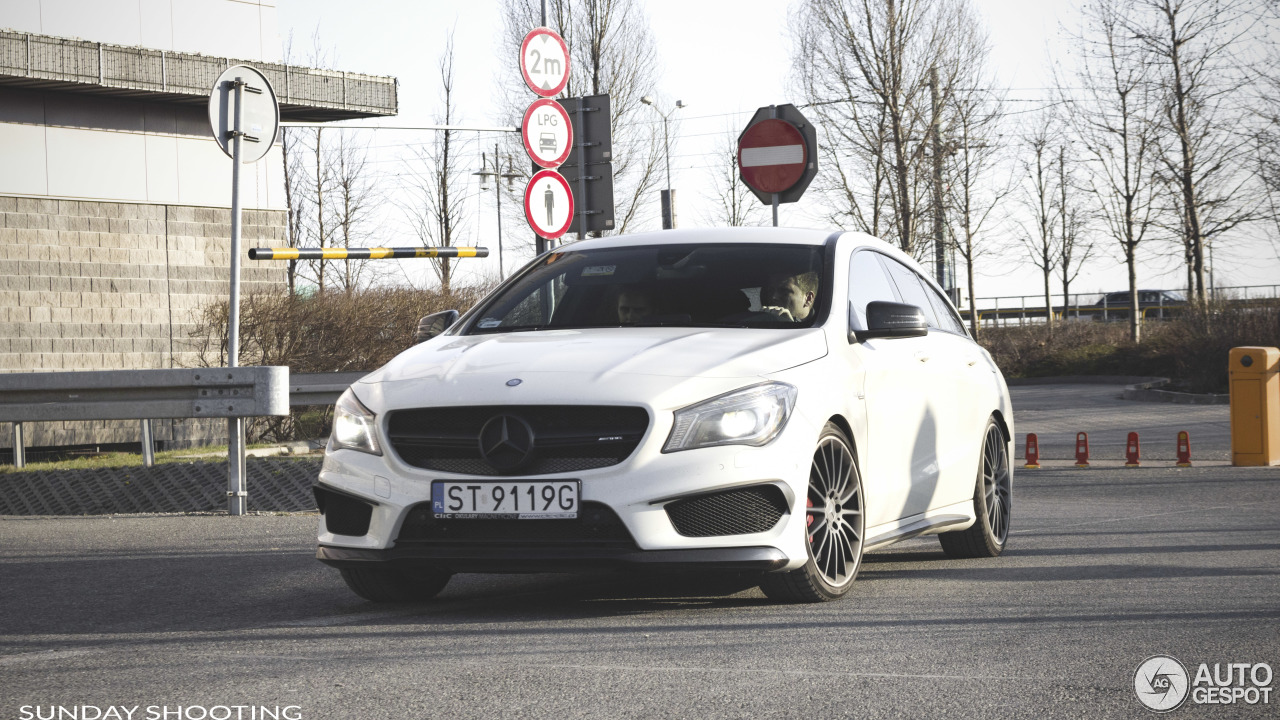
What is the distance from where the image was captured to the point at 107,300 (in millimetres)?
17641

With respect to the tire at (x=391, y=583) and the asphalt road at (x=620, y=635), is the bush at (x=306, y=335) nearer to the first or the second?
the asphalt road at (x=620, y=635)

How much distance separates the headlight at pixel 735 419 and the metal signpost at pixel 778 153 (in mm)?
7161

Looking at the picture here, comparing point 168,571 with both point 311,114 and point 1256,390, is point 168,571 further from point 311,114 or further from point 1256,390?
point 311,114

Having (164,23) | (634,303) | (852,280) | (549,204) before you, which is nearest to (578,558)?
(634,303)

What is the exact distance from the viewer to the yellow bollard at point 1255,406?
1410 centimetres

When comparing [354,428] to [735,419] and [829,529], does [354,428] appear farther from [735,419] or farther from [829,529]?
[829,529]

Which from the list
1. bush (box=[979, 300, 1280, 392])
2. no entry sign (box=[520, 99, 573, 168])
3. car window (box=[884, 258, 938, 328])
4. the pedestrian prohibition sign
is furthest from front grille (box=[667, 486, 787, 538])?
bush (box=[979, 300, 1280, 392])

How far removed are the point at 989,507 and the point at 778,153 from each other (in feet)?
18.0

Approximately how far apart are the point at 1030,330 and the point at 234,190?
1150 inches

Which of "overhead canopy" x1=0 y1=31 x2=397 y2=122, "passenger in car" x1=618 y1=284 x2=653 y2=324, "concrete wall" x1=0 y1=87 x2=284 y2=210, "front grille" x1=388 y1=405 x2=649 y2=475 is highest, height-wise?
"overhead canopy" x1=0 y1=31 x2=397 y2=122

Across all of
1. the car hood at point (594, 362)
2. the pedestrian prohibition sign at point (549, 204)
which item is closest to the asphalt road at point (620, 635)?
the car hood at point (594, 362)

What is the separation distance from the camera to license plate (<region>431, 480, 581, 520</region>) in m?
5.09

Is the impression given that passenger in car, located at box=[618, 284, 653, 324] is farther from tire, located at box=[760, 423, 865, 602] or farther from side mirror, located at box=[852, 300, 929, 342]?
tire, located at box=[760, 423, 865, 602]

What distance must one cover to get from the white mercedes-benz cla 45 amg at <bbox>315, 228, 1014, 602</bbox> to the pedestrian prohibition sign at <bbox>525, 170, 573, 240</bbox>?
19.5 ft
